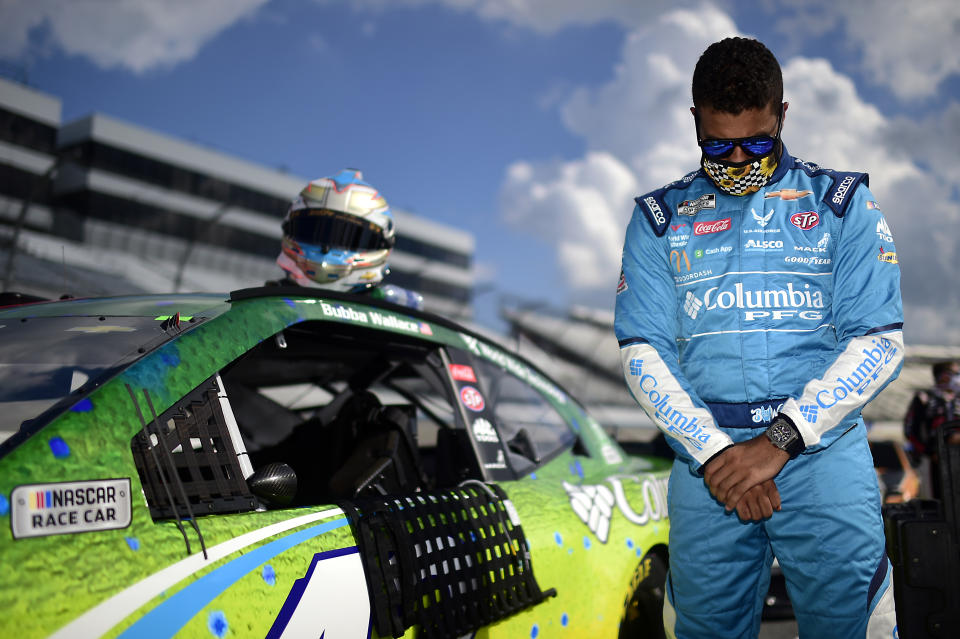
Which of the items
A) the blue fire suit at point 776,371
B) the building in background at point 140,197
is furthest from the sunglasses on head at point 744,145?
the building in background at point 140,197

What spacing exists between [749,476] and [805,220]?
66 cm

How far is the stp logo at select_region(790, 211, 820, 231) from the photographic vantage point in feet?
6.21

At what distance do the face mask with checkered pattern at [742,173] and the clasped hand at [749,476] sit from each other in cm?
63

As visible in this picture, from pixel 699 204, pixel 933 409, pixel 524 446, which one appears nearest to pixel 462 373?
pixel 524 446

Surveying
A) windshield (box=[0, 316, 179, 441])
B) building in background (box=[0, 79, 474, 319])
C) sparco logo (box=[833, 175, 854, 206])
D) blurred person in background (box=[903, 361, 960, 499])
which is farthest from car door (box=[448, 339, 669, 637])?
building in background (box=[0, 79, 474, 319])

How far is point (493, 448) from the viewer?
2.80 metres

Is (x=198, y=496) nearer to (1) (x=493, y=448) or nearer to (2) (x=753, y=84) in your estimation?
(1) (x=493, y=448)

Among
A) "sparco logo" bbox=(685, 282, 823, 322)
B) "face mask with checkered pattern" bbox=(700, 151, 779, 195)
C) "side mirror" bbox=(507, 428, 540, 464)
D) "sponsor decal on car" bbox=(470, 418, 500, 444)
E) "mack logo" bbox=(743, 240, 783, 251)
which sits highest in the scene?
"face mask with checkered pattern" bbox=(700, 151, 779, 195)

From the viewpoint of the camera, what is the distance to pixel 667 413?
184cm

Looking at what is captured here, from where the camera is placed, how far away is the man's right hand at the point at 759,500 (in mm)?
1704

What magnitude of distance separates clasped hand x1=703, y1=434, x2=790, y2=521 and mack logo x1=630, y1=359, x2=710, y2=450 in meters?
0.06

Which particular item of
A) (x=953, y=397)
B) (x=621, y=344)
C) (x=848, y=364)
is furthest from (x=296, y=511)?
(x=953, y=397)

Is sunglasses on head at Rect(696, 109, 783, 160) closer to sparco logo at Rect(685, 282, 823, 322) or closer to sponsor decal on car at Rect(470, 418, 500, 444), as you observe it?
sparco logo at Rect(685, 282, 823, 322)

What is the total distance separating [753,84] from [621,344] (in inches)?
28.0
